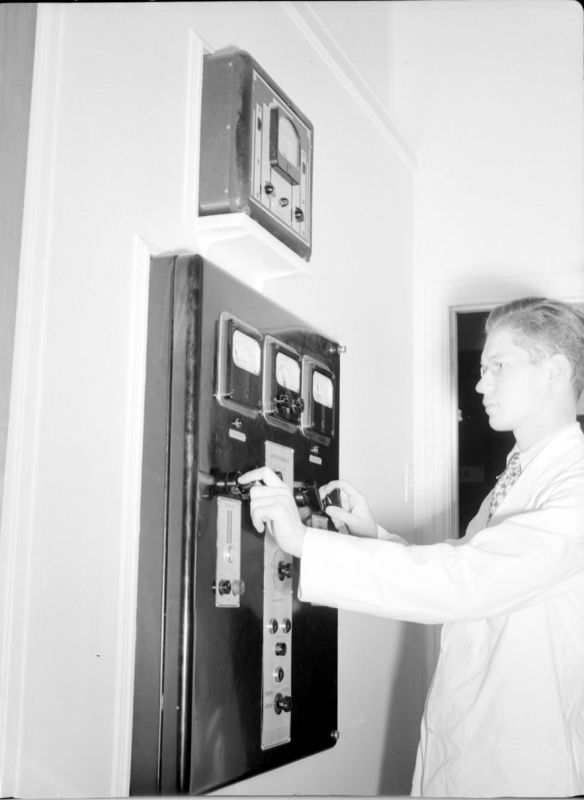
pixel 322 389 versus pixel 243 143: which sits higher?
pixel 243 143

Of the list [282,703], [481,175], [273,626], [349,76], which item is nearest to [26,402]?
[273,626]

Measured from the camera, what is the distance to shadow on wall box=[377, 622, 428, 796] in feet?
9.84

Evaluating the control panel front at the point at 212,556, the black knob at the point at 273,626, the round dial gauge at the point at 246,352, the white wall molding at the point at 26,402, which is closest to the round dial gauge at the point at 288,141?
the control panel front at the point at 212,556

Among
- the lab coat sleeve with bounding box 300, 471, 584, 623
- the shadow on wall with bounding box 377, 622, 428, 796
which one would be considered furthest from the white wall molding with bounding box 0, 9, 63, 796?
the shadow on wall with bounding box 377, 622, 428, 796

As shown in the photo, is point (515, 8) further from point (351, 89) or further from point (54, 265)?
point (54, 265)

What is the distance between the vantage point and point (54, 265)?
1.58 m

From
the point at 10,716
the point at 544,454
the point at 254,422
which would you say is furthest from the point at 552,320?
the point at 10,716

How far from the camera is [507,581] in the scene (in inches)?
71.7

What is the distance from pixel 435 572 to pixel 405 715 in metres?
1.55

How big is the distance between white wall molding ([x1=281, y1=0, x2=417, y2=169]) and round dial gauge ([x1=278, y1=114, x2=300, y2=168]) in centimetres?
59

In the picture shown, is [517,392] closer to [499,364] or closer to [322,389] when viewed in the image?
[499,364]

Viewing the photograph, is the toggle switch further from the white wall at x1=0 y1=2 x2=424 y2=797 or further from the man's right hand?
the white wall at x1=0 y1=2 x2=424 y2=797

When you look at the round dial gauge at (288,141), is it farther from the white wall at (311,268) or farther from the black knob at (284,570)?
the black knob at (284,570)

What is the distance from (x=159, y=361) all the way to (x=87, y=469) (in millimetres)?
260
